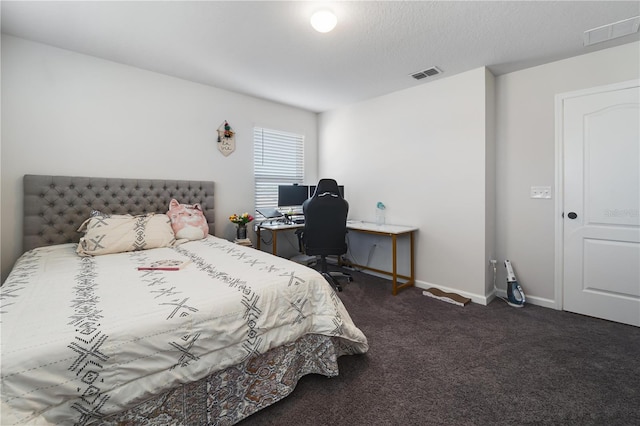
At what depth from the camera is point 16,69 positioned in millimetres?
2357

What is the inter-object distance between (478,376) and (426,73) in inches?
113

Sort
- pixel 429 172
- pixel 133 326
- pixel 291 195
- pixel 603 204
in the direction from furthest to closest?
pixel 291 195 < pixel 429 172 < pixel 603 204 < pixel 133 326

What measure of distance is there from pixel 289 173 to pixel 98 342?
3.51m

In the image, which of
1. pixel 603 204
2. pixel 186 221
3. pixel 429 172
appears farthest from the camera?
pixel 429 172

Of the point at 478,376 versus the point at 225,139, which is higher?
the point at 225,139

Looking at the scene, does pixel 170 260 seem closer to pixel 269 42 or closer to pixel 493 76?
pixel 269 42

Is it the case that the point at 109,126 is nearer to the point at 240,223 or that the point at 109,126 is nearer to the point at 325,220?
the point at 240,223

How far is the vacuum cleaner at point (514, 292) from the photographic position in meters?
2.86

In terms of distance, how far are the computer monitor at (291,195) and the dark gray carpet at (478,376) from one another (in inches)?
75.5

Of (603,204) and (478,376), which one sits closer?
(478,376)

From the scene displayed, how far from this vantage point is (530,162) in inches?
115

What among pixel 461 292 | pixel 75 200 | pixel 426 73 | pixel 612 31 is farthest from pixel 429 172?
pixel 75 200

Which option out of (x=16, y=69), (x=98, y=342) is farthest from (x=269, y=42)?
(x=98, y=342)

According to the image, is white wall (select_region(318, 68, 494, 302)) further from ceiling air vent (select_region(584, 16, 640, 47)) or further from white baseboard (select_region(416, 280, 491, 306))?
ceiling air vent (select_region(584, 16, 640, 47))
